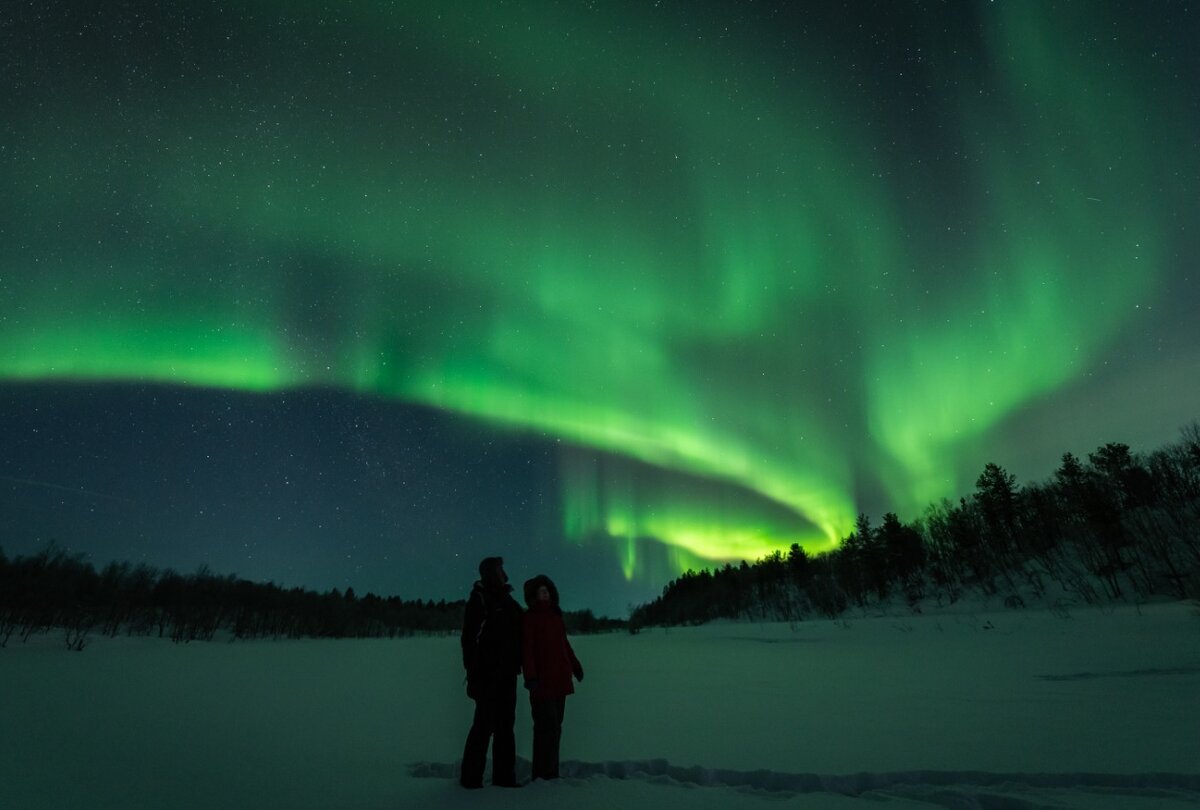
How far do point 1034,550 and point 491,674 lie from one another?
259ft

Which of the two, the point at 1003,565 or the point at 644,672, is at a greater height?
the point at 1003,565

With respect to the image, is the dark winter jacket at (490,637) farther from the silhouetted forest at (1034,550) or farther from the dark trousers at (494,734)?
the silhouetted forest at (1034,550)

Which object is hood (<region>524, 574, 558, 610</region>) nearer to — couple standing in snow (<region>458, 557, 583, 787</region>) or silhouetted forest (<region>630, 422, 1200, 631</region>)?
couple standing in snow (<region>458, 557, 583, 787</region>)

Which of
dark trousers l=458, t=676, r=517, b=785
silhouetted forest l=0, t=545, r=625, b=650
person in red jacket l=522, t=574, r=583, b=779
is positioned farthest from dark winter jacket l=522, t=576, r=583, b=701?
silhouetted forest l=0, t=545, r=625, b=650

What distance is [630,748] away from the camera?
6.56 m

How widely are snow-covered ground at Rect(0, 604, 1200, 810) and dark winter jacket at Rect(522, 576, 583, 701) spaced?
84cm

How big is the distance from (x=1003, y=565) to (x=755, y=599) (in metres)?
47.2

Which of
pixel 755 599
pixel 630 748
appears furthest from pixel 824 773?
pixel 755 599

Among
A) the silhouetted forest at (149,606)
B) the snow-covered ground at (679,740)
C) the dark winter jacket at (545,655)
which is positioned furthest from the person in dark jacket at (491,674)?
the silhouetted forest at (149,606)

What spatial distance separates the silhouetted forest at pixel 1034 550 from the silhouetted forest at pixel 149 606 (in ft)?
246

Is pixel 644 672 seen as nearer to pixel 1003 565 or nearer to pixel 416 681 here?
pixel 416 681

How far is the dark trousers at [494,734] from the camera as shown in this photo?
527cm

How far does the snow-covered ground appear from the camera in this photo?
471cm

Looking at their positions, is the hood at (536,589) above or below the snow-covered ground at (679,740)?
above
